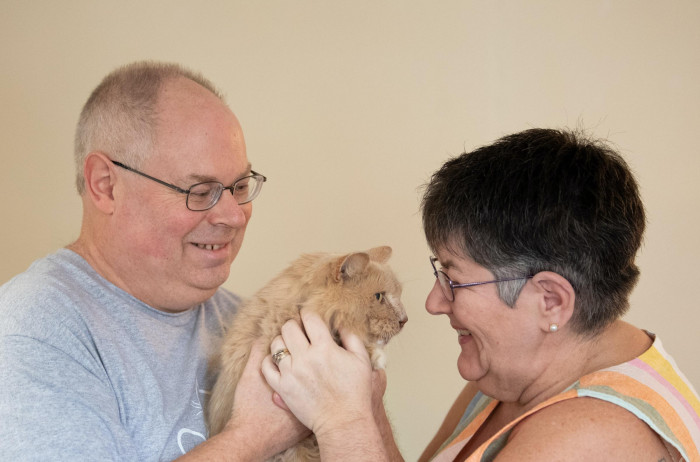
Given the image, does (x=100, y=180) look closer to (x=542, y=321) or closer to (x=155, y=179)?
(x=155, y=179)

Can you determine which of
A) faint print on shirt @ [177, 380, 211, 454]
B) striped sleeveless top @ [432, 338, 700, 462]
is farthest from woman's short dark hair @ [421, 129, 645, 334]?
faint print on shirt @ [177, 380, 211, 454]

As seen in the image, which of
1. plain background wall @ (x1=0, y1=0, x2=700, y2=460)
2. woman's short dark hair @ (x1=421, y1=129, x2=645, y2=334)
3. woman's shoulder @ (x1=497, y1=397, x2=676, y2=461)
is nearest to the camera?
woman's shoulder @ (x1=497, y1=397, x2=676, y2=461)

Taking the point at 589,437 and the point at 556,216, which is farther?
the point at 556,216

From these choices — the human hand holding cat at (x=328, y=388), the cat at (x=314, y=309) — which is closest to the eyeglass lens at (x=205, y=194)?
the cat at (x=314, y=309)

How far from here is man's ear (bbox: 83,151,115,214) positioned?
1.75 metres

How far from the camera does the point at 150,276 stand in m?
1.76

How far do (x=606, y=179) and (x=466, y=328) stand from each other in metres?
0.52

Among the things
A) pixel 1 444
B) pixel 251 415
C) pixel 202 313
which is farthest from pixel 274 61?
pixel 1 444

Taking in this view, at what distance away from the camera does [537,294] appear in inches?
57.4

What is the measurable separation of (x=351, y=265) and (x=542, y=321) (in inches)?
23.5

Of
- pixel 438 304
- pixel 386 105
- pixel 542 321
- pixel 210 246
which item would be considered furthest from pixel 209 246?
pixel 386 105

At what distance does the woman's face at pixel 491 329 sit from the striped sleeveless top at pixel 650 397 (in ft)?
0.48

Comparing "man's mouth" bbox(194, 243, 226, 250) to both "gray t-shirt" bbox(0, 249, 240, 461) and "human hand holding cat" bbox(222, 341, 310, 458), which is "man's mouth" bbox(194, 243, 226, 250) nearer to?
"gray t-shirt" bbox(0, 249, 240, 461)

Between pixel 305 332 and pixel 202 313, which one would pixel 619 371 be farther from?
pixel 202 313
